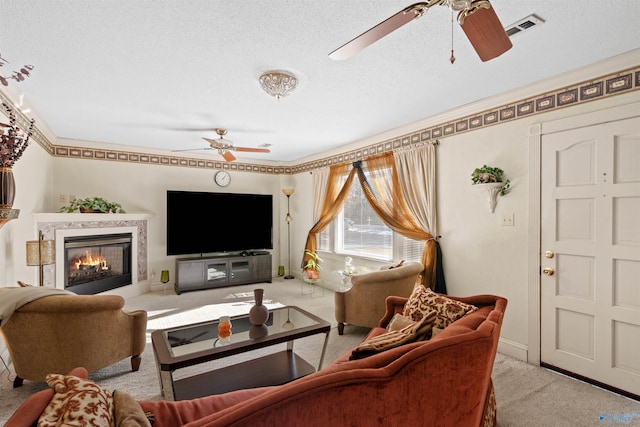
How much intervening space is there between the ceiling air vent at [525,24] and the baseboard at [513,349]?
269 cm

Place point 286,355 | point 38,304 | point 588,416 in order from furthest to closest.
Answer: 1. point 286,355
2. point 38,304
3. point 588,416

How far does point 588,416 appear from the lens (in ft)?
7.12

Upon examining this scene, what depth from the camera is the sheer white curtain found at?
3.79 meters

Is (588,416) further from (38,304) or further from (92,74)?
(92,74)

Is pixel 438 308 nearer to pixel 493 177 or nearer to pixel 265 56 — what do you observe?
pixel 493 177

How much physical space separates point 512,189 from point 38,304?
4.11 meters

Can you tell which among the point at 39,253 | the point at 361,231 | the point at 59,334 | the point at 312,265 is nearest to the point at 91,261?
the point at 39,253

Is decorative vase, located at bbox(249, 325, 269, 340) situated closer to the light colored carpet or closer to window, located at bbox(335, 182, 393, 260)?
the light colored carpet

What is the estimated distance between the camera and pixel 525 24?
1954 mm

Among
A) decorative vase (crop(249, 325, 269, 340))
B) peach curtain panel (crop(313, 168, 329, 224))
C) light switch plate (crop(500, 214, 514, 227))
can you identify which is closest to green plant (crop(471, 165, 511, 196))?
light switch plate (crop(500, 214, 514, 227))

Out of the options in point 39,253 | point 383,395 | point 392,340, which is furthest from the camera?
point 39,253

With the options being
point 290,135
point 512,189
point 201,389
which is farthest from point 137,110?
point 512,189

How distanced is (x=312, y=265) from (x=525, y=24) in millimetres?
4327

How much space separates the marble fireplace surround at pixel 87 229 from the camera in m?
4.15
